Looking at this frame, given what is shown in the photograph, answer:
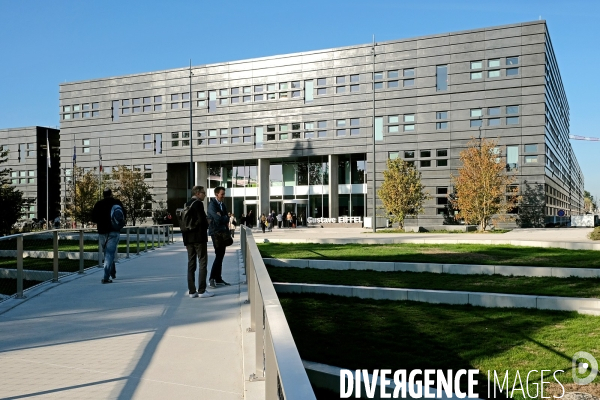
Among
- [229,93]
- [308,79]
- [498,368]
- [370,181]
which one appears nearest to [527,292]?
[498,368]

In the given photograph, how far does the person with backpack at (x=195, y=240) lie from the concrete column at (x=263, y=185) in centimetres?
5107

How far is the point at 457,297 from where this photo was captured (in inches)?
373

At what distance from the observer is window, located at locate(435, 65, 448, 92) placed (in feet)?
170

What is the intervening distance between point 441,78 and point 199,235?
47.0m

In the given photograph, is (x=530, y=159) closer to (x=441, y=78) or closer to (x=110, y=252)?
(x=441, y=78)

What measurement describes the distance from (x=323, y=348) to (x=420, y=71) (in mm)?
49762

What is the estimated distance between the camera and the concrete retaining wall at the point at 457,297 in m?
8.62

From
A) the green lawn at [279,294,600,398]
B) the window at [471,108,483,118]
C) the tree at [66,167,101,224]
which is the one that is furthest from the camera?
the window at [471,108,483,118]

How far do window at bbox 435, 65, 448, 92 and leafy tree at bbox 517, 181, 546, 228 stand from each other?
11904 millimetres

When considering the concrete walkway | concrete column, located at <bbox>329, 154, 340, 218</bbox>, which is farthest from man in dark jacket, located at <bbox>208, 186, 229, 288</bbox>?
concrete column, located at <bbox>329, 154, 340, 218</bbox>

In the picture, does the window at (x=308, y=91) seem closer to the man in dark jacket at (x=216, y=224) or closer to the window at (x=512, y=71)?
the window at (x=512, y=71)

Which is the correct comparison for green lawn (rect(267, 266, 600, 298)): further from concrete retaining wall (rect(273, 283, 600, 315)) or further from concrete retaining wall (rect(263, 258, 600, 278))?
concrete retaining wall (rect(273, 283, 600, 315))

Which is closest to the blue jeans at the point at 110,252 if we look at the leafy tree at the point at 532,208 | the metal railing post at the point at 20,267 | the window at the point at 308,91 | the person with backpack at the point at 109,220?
the person with backpack at the point at 109,220

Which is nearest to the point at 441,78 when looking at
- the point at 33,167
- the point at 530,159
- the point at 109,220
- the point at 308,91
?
the point at 530,159
